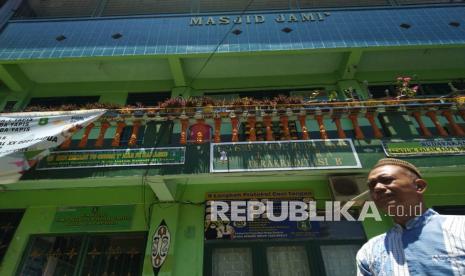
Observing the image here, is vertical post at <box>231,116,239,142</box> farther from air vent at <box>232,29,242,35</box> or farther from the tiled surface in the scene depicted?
air vent at <box>232,29,242,35</box>

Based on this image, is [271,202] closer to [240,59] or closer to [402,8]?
[240,59]

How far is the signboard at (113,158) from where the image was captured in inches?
239

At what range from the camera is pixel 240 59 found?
33.9 feet

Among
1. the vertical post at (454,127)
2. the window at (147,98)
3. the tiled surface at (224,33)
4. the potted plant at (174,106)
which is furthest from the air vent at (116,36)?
the vertical post at (454,127)

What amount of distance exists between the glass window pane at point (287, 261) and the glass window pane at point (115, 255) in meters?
3.02

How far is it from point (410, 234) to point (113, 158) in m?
5.49

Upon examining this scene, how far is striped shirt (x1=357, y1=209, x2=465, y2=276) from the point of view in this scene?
5.94 ft

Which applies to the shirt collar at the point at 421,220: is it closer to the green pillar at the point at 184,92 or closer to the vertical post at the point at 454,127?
the vertical post at the point at 454,127

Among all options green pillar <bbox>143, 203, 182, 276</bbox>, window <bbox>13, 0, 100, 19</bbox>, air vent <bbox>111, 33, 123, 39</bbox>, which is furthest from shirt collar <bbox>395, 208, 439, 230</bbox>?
window <bbox>13, 0, 100, 19</bbox>

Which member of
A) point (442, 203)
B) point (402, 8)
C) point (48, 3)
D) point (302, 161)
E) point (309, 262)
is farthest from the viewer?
point (48, 3)

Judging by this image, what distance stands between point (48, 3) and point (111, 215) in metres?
10.8

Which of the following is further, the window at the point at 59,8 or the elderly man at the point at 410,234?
the window at the point at 59,8

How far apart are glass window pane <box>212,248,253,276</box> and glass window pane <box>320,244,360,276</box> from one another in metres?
1.75

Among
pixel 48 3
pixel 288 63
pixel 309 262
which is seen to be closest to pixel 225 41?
pixel 288 63
